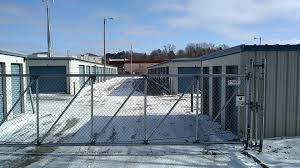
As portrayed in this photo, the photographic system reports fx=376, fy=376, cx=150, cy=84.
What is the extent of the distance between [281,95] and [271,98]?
0.35 meters

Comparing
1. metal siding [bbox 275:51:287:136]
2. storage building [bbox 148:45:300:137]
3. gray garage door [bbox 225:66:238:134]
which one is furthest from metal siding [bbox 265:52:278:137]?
gray garage door [bbox 225:66:238:134]

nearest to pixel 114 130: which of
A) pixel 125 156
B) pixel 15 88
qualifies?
pixel 125 156

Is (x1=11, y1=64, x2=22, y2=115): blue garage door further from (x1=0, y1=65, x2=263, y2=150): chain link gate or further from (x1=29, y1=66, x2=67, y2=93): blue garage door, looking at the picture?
(x1=29, y1=66, x2=67, y2=93): blue garage door

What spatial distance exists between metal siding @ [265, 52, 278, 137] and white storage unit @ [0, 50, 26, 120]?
10.7m

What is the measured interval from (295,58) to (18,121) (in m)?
11.3

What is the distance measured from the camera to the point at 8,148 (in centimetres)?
1032

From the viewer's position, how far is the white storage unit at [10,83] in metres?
16.0

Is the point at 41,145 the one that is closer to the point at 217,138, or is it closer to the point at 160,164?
the point at 160,164

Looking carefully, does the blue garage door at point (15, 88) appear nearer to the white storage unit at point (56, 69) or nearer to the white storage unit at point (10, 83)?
the white storage unit at point (10, 83)

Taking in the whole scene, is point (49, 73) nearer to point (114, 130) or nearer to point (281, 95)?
point (114, 130)

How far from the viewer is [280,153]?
30.3 feet

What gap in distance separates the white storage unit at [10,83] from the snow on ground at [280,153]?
10923 millimetres

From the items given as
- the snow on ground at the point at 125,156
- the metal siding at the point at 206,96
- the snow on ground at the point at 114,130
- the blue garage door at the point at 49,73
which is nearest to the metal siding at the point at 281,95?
the snow on ground at the point at 114,130

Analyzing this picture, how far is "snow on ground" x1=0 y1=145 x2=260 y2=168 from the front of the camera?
8641 millimetres
